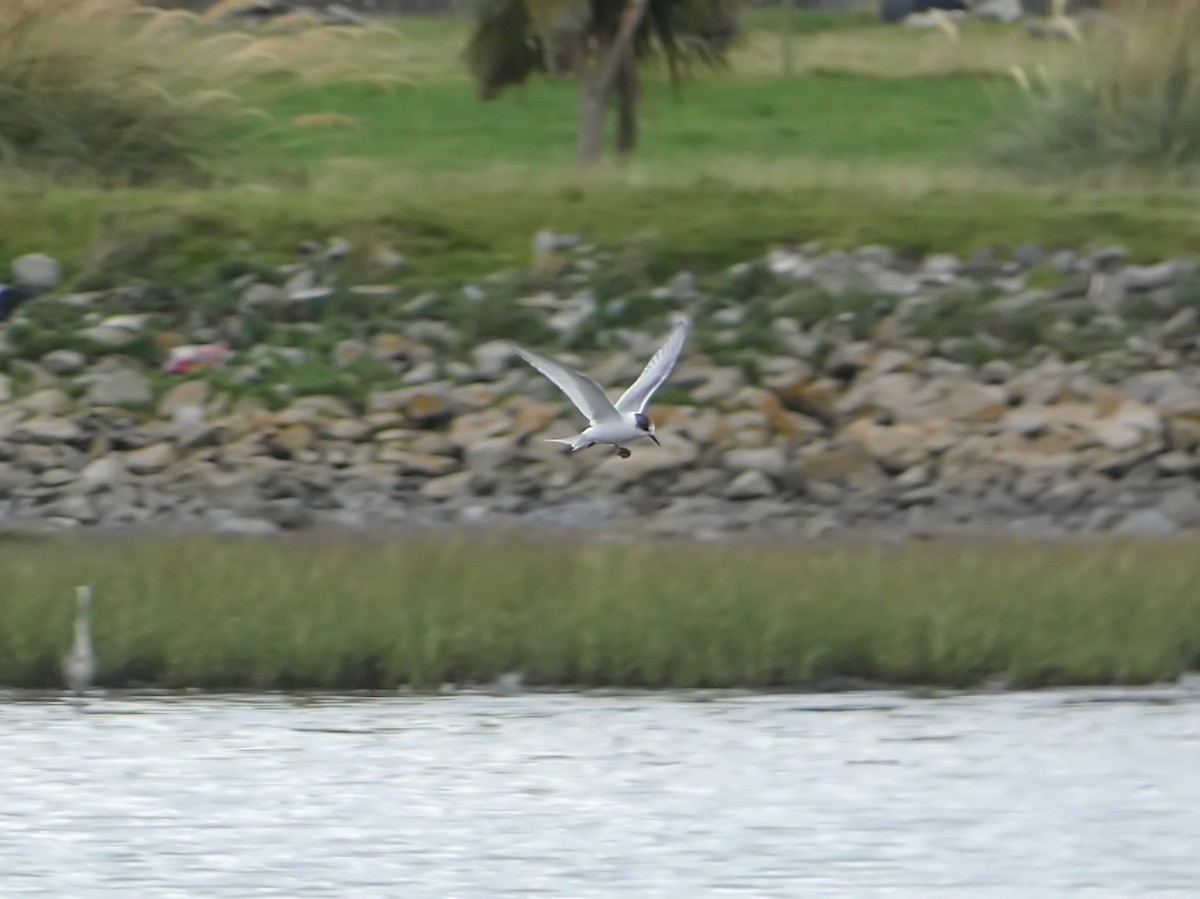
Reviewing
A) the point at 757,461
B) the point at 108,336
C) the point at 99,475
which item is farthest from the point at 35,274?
the point at 757,461

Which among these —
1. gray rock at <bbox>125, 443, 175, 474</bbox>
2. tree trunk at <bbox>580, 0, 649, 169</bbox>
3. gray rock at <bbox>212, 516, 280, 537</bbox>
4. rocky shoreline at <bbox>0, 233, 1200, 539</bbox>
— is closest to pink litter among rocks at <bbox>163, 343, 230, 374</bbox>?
rocky shoreline at <bbox>0, 233, 1200, 539</bbox>

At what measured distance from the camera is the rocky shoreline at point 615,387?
1465 cm

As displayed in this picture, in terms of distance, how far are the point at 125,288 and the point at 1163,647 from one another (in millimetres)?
6939

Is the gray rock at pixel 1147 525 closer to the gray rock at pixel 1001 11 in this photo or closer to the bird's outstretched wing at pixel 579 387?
the bird's outstretched wing at pixel 579 387

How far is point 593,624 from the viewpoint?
1127cm

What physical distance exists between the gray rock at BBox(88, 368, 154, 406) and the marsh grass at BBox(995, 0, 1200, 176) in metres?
6.40

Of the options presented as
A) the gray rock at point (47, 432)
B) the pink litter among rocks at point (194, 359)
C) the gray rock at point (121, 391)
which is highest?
the pink litter among rocks at point (194, 359)

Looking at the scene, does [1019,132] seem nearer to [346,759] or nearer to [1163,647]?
[1163,647]

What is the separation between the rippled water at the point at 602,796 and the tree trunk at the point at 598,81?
8206 mm

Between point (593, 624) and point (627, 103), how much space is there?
861cm

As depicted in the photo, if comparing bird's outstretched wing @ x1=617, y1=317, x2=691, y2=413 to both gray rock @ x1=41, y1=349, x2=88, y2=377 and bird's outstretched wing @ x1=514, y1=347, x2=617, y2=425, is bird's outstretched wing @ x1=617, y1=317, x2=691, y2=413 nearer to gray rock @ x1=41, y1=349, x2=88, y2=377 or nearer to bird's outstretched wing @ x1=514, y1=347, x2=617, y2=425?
bird's outstretched wing @ x1=514, y1=347, x2=617, y2=425

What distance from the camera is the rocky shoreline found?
1465cm

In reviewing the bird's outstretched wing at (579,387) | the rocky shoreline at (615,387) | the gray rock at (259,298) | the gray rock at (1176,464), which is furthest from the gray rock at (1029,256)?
the bird's outstretched wing at (579,387)

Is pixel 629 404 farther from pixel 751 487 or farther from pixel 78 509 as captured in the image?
pixel 78 509
